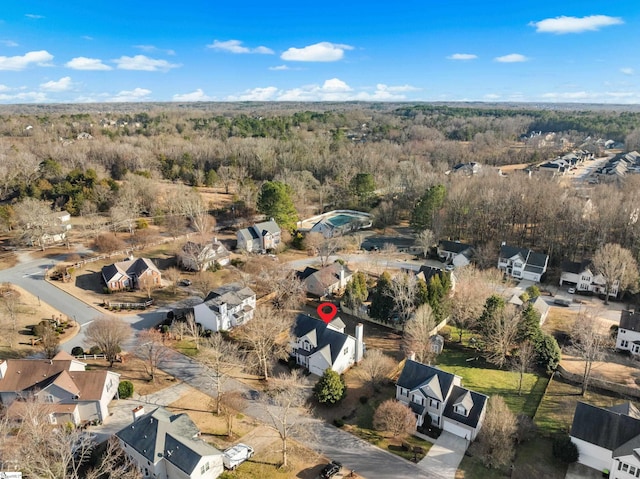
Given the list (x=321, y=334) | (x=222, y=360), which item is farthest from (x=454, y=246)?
(x=222, y=360)

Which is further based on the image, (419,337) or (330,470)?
(419,337)

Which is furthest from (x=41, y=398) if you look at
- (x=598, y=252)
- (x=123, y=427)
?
(x=598, y=252)

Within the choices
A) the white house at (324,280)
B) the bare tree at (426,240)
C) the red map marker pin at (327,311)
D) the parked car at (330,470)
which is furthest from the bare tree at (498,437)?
the bare tree at (426,240)

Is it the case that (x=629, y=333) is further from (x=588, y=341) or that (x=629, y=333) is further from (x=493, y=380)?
(x=493, y=380)

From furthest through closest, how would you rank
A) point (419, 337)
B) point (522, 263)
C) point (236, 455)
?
1. point (522, 263)
2. point (419, 337)
3. point (236, 455)

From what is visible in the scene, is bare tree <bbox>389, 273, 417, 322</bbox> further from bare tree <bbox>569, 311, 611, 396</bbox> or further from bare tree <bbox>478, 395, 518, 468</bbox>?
bare tree <bbox>569, 311, 611, 396</bbox>

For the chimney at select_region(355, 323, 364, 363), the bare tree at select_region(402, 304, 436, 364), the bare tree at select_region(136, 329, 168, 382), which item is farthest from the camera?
the chimney at select_region(355, 323, 364, 363)

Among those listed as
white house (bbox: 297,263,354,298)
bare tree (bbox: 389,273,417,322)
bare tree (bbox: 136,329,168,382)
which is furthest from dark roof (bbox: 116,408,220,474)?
white house (bbox: 297,263,354,298)
